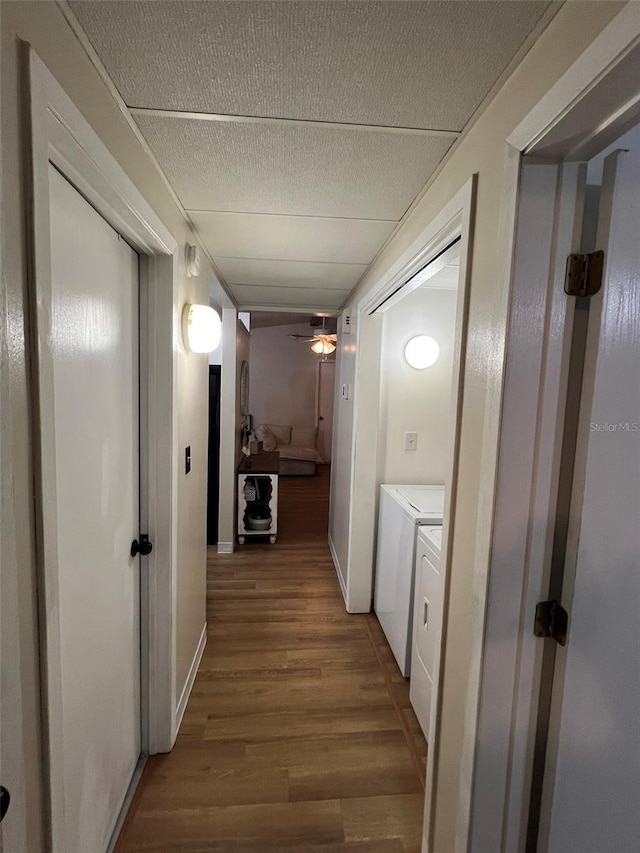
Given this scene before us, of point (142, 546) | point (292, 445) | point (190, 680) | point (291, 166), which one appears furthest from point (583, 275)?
point (292, 445)

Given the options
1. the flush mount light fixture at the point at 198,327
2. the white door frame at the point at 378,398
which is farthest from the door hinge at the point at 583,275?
the flush mount light fixture at the point at 198,327

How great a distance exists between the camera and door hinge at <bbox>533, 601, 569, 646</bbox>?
0.86 metres

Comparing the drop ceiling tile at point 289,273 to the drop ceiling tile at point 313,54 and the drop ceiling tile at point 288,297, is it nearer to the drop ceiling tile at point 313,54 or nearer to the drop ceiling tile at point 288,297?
the drop ceiling tile at point 288,297

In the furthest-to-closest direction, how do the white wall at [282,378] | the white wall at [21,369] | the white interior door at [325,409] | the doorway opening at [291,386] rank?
the white interior door at [325,409] → the white wall at [282,378] → the doorway opening at [291,386] → the white wall at [21,369]

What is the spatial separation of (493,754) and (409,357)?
2.10 metres

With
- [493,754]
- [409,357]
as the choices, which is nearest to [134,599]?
[493,754]

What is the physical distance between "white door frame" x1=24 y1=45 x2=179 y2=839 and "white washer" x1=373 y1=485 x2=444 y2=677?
3.82ft

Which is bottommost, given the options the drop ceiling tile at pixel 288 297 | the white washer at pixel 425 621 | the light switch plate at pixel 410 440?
the white washer at pixel 425 621

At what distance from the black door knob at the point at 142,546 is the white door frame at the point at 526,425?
117 cm

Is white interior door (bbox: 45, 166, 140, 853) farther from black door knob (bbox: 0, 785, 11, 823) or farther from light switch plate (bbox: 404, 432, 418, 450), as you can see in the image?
light switch plate (bbox: 404, 432, 418, 450)

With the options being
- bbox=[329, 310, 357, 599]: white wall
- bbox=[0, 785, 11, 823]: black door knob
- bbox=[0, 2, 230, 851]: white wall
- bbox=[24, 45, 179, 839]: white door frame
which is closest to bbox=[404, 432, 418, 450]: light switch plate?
bbox=[329, 310, 357, 599]: white wall

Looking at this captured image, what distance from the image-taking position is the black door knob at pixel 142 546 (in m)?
1.42

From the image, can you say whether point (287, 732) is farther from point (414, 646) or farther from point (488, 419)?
point (488, 419)

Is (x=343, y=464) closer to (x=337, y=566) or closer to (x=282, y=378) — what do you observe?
(x=337, y=566)
